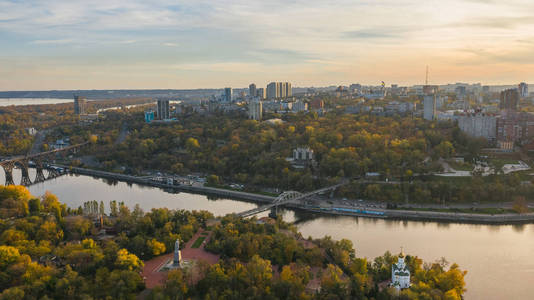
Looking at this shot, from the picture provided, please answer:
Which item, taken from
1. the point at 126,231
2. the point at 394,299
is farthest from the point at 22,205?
the point at 394,299

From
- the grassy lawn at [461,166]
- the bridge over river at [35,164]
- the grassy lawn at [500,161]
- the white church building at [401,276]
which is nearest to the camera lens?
the white church building at [401,276]

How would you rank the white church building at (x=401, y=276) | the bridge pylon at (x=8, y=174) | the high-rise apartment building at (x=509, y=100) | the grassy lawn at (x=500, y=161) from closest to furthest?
the white church building at (x=401, y=276), the grassy lawn at (x=500, y=161), the bridge pylon at (x=8, y=174), the high-rise apartment building at (x=509, y=100)

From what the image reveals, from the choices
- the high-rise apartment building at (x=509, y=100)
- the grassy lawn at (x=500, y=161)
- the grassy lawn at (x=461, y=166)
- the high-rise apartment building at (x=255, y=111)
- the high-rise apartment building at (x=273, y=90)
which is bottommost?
the grassy lawn at (x=461, y=166)

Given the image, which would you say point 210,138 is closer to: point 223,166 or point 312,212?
point 223,166

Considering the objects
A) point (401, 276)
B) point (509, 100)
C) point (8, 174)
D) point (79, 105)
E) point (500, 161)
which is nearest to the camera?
point (401, 276)

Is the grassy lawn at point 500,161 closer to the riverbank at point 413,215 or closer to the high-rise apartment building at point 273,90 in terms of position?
the riverbank at point 413,215

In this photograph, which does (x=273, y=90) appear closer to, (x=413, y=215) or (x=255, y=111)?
(x=255, y=111)

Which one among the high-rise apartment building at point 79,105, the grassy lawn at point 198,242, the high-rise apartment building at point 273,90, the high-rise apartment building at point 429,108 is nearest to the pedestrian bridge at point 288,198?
the grassy lawn at point 198,242

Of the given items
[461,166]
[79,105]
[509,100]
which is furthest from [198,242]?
[79,105]
